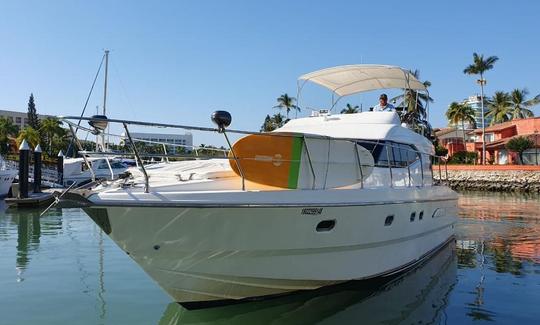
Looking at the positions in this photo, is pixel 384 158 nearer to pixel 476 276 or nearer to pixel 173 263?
pixel 476 276

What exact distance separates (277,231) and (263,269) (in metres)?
0.55

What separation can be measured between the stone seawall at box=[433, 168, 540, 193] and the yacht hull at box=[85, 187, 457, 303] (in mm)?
34786

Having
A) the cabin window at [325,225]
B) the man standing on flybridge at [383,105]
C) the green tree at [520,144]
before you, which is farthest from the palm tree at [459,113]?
the cabin window at [325,225]

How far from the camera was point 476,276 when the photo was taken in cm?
882

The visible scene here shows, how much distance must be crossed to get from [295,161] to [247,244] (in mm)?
1244

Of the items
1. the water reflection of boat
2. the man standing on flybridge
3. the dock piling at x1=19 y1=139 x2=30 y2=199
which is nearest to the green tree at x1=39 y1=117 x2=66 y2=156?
the dock piling at x1=19 y1=139 x2=30 y2=199

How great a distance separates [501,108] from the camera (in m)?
66.2

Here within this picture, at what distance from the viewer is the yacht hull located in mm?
5500

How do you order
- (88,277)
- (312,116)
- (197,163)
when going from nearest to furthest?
(197,163) < (88,277) < (312,116)

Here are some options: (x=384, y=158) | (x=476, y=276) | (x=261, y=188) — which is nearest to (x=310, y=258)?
(x=261, y=188)

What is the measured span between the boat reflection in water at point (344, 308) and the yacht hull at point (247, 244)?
0.23 metres

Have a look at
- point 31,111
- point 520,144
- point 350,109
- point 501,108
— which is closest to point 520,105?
point 501,108

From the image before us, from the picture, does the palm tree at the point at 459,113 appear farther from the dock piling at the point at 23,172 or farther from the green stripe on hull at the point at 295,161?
the green stripe on hull at the point at 295,161

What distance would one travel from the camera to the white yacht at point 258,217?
5.46 meters
